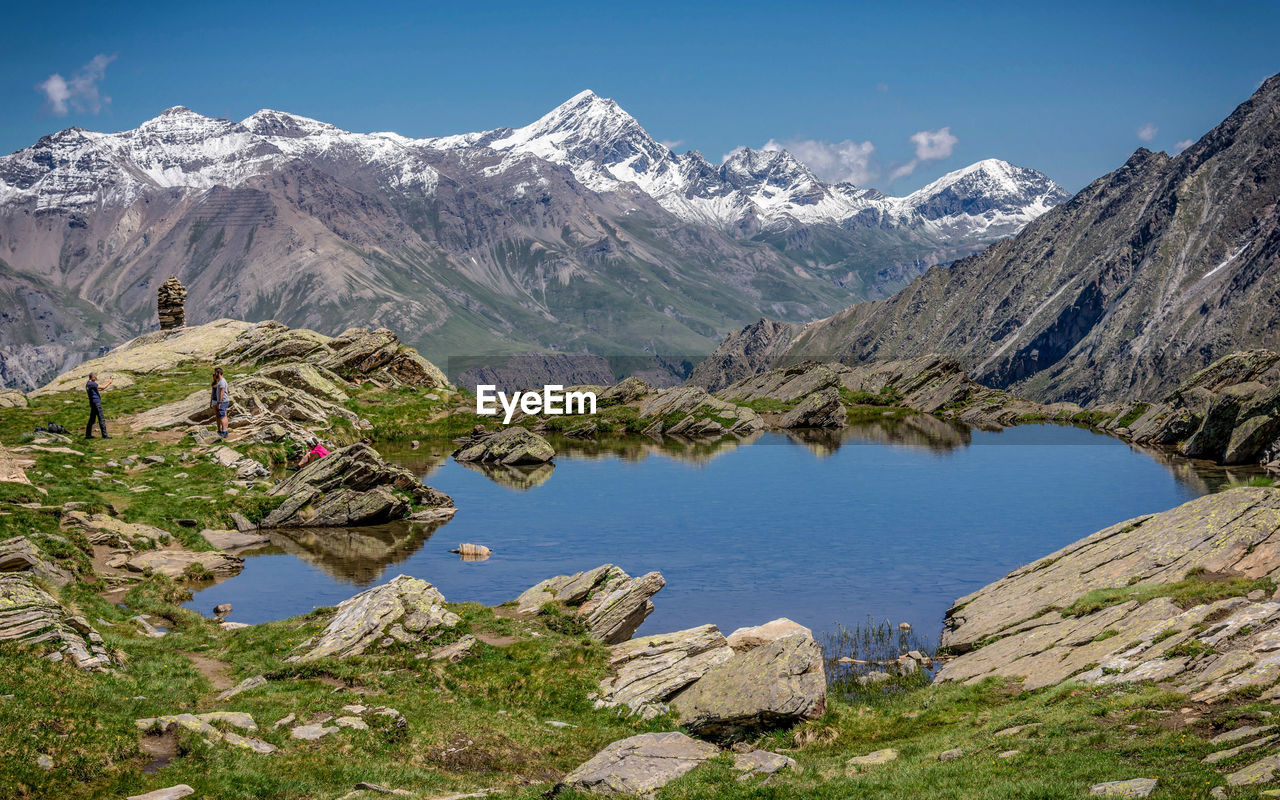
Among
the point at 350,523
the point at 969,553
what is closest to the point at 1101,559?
the point at 969,553

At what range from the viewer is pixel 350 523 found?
218 feet

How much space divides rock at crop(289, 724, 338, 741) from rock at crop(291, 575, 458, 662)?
19.9 feet

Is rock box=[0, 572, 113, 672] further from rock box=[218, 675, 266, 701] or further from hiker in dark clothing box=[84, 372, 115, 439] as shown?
hiker in dark clothing box=[84, 372, 115, 439]

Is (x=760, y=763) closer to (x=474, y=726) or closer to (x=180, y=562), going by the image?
(x=474, y=726)

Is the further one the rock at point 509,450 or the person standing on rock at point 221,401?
the rock at point 509,450

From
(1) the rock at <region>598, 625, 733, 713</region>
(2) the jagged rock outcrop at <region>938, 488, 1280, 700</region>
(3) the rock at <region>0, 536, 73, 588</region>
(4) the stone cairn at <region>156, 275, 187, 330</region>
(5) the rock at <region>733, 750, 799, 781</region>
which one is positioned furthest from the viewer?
(4) the stone cairn at <region>156, 275, 187, 330</region>

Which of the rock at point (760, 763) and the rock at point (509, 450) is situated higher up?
the rock at point (509, 450)

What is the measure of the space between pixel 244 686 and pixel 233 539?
29.6 metres

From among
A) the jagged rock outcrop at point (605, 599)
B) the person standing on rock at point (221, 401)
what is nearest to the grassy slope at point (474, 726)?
the jagged rock outcrop at point (605, 599)

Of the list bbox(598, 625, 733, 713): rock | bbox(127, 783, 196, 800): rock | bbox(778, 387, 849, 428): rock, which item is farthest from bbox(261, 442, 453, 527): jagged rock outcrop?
bbox(778, 387, 849, 428): rock

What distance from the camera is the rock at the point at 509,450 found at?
4050 inches

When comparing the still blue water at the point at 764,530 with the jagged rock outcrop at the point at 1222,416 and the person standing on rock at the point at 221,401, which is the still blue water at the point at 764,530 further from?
the person standing on rock at the point at 221,401

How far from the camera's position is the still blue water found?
51469 mm

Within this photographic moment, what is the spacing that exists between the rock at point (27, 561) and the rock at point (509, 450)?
62.9 meters
